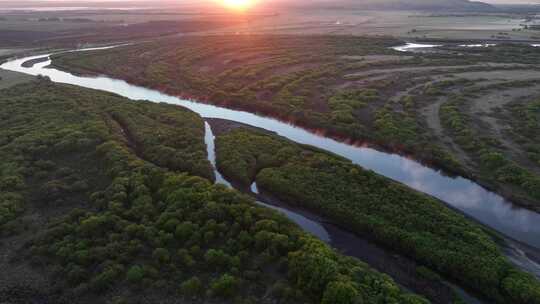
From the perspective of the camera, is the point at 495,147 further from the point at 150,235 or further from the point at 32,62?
the point at 32,62

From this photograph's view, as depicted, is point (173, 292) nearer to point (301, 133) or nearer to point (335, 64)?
point (301, 133)

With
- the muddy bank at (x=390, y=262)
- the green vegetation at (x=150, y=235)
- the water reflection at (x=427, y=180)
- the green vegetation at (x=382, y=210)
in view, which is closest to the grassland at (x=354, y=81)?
the water reflection at (x=427, y=180)

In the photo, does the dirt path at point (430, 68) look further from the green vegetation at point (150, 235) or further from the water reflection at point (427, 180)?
the green vegetation at point (150, 235)

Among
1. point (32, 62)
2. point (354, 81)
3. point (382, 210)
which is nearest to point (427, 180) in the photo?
point (382, 210)

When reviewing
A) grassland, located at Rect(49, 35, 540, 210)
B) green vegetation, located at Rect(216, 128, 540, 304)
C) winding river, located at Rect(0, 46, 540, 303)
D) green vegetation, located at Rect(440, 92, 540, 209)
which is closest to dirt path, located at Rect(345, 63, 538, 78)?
grassland, located at Rect(49, 35, 540, 210)

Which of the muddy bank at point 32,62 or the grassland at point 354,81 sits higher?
the muddy bank at point 32,62

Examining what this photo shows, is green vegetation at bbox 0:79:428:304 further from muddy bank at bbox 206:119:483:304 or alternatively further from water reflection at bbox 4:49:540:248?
A: water reflection at bbox 4:49:540:248
